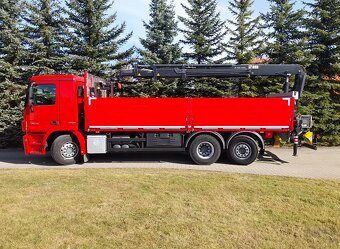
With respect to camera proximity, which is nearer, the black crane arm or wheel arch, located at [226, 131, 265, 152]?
wheel arch, located at [226, 131, 265, 152]

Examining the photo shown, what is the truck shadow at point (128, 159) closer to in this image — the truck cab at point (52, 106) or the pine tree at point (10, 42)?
the truck cab at point (52, 106)

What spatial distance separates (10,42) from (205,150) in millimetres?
10546

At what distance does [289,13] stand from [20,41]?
1241 cm

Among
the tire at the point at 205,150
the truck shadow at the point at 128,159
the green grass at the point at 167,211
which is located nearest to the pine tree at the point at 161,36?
the truck shadow at the point at 128,159

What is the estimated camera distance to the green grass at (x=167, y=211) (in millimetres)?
4770

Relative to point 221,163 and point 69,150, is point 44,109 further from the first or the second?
point 221,163

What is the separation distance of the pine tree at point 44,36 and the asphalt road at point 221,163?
4.71 metres

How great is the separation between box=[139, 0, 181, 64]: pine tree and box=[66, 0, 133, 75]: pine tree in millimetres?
1343

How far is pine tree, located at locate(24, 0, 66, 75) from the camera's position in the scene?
15539mm

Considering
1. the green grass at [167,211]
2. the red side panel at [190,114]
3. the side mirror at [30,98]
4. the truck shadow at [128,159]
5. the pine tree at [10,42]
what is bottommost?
the green grass at [167,211]

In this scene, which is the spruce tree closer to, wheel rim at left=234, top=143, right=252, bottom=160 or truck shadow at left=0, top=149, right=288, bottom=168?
truck shadow at left=0, top=149, right=288, bottom=168

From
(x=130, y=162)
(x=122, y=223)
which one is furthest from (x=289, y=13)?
(x=122, y=223)

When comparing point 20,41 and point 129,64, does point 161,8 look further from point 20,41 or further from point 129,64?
point 20,41

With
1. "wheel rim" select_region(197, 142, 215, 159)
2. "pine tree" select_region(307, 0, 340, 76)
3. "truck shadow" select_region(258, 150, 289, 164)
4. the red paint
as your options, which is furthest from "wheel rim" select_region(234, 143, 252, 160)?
"pine tree" select_region(307, 0, 340, 76)
